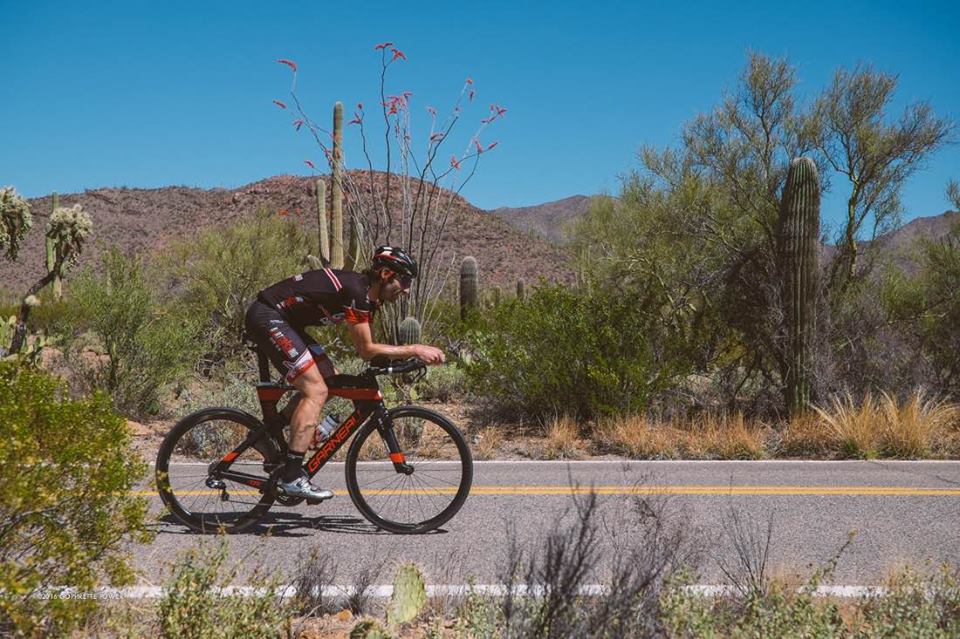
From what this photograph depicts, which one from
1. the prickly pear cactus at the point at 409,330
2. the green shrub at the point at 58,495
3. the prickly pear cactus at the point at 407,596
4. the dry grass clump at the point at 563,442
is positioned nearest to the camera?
the green shrub at the point at 58,495

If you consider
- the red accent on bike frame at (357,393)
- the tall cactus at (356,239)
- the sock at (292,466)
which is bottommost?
the sock at (292,466)

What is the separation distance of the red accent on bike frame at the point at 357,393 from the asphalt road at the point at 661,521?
37.5 inches

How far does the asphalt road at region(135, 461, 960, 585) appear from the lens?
502 cm

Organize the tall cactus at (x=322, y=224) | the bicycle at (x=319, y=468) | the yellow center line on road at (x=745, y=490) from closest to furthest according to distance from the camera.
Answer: the bicycle at (x=319, y=468)
the yellow center line on road at (x=745, y=490)
the tall cactus at (x=322, y=224)

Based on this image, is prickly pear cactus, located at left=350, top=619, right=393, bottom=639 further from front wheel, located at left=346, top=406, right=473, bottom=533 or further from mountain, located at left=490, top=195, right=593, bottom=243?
mountain, located at left=490, top=195, right=593, bottom=243

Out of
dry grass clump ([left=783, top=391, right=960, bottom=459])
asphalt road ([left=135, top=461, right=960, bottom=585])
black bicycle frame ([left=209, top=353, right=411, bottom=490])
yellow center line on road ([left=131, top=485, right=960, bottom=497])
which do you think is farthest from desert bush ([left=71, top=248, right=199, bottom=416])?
dry grass clump ([left=783, top=391, right=960, bottom=459])

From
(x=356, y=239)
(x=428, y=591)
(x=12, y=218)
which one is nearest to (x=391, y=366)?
(x=428, y=591)

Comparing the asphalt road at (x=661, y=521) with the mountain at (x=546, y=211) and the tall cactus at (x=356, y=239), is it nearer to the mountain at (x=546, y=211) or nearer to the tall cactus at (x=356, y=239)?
the tall cactus at (x=356, y=239)

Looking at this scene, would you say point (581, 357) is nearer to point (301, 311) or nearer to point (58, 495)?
point (301, 311)

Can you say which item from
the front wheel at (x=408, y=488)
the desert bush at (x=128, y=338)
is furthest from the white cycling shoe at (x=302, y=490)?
the desert bush at (x=128, y=338)

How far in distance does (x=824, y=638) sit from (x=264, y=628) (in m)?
2.19

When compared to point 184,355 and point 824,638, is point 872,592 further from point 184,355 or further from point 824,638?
point 184,355

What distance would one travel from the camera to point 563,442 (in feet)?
31.7

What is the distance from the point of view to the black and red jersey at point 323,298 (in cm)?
564
